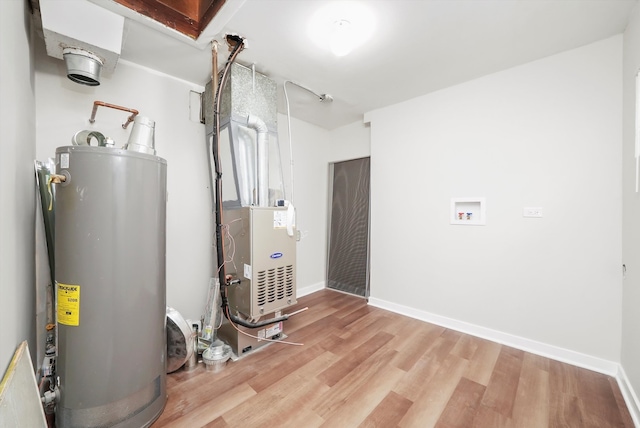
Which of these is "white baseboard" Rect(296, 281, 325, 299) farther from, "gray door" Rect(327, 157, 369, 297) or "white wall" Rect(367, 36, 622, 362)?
"white wall" Rect(367, 36, 622, 362)

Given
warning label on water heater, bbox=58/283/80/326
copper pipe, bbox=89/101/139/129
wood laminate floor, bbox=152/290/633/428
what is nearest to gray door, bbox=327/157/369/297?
wood laminate floor, bbox=152/290/633/428

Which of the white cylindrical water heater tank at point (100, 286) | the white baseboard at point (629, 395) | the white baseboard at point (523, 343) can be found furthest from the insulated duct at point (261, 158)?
the white baseboard at point (629, 395)

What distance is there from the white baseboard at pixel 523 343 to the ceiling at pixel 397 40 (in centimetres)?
248

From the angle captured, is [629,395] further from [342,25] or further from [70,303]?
[70,303]

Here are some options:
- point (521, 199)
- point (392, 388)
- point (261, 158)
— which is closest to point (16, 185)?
point (261, 158)

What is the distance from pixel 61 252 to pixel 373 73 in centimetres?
268

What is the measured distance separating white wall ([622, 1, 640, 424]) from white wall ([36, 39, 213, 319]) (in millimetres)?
3384

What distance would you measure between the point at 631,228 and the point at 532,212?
0.58 metres

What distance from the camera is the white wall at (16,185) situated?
1.05 m

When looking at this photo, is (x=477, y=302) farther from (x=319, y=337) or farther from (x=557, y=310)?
(x=319, y=337)

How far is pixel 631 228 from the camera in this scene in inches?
65.4

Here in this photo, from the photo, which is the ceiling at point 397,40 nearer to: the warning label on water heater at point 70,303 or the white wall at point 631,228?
the white wall at point 631,228

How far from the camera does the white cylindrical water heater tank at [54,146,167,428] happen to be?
1.24 metres

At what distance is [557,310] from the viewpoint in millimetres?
2084
